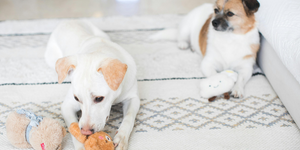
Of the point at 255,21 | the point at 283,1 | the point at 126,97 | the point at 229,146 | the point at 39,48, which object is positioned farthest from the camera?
the point at 39,48

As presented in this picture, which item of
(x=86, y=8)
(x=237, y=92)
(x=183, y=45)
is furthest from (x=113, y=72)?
(x=86, y=8)

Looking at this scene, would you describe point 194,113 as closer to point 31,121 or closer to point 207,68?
point 207,68

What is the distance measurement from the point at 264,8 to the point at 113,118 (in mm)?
1501

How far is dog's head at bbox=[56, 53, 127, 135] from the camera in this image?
1.25 metres

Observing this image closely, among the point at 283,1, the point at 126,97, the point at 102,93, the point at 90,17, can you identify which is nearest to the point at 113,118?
the point at 126,97

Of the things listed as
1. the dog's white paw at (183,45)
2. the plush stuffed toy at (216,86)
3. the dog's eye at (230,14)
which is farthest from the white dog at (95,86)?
the dog's white paw at (183,45)

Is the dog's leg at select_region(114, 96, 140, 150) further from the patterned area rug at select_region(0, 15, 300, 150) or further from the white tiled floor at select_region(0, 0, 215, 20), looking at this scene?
the white tiled floor at select_region(0, 0, 215, 20)

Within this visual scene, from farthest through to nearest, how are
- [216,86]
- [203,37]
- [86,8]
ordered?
1. [86,8]
2. [203,37]
3. [216,86]

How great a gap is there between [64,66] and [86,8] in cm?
298

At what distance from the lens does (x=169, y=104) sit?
6.08ft

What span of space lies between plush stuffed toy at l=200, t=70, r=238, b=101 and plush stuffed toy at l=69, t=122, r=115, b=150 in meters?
0.85

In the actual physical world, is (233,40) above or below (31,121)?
above

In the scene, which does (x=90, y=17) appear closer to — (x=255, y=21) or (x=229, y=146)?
(x=255, y=21)

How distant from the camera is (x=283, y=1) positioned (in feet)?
6.28
